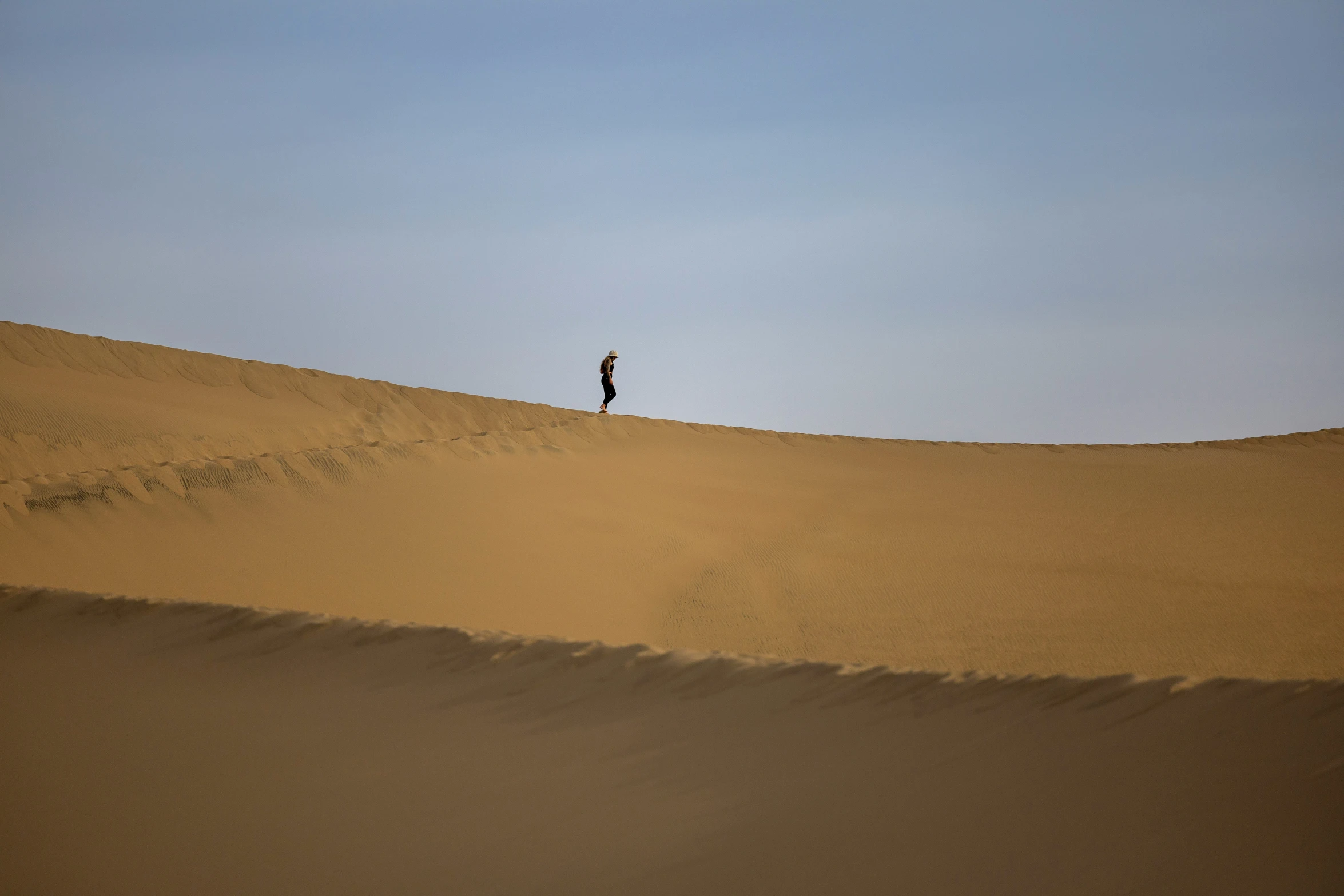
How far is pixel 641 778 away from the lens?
339 cm

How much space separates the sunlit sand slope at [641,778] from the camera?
2797 millimetres

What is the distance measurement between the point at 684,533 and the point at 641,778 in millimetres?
6849

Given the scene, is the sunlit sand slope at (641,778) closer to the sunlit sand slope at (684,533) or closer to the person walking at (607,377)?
the sunlit sand slope at (684,533)

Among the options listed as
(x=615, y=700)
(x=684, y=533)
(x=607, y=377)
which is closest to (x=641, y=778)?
(x=615, y=700)

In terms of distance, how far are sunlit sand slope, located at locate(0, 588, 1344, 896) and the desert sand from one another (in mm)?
12

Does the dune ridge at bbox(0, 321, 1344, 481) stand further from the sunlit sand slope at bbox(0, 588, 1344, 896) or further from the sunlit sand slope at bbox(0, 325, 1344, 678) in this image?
the sunlit sand slope at bbox(0, 588, 1344, 896)

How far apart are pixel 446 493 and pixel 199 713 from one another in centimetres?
594

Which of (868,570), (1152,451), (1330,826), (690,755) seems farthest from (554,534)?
(1152,451)

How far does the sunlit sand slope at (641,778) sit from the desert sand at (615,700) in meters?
0.01

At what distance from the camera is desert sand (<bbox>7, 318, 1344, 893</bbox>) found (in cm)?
290

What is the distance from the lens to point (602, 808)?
3.27 meters

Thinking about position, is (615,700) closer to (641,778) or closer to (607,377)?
(641,778)

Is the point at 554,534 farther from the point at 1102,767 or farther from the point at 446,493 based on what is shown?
the point at 1102,767

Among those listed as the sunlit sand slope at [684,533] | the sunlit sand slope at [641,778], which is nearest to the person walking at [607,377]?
the sunlit sand slope at [684,533]
